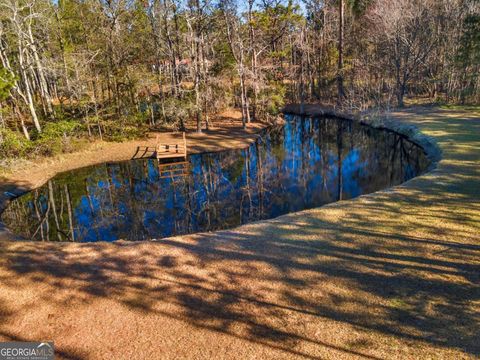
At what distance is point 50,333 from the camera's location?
7.38 meters

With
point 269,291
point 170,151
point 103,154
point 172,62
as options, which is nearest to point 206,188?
point 170,151

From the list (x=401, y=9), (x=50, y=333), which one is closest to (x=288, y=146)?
(x=401, y=9)

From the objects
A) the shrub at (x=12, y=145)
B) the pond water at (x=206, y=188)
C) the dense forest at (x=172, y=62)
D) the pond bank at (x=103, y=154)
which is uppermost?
the dense forest at (x=172, y=62)

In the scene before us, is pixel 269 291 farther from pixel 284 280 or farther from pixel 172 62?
pixel 172 62

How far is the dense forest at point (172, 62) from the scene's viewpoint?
87.8 ft

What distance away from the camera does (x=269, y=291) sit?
8281mm

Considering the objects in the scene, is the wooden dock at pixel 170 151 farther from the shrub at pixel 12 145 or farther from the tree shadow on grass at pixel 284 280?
the tree shadow on grass at pixel 284 280

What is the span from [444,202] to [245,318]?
9739 millimetres

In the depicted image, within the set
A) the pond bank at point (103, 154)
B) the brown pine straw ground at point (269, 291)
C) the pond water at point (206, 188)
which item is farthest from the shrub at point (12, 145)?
the brown pine straw ground at point (269, 291)

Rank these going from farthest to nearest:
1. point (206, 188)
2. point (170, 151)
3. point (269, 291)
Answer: point (170, 151) < point (206, 188) < point (269, 291)

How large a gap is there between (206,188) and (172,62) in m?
17.8

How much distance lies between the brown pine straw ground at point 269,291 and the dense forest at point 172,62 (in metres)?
17.6

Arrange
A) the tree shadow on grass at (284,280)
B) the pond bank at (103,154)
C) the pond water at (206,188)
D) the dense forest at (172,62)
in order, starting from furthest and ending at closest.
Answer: the dense forest at (172,62) → the pond bank at (103,154) → the pond water at (206,188) → the tree shadow on grass at (284,280)

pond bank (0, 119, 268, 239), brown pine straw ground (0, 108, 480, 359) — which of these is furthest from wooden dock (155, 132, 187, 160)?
brown pine straw ground (0, 108, 480, 359)
